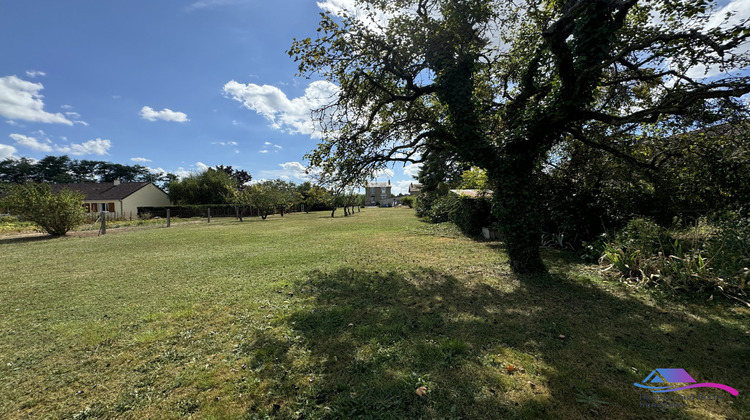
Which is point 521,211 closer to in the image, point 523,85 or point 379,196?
point 523,85

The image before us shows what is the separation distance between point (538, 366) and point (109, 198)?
50.0 m

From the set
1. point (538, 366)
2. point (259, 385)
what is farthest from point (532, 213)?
point (259, 385)

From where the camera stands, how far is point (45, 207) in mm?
13758

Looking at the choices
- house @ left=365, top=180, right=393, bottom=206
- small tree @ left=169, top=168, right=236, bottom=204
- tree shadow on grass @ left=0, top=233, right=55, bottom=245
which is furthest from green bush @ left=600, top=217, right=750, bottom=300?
house @ left=365, top=180, right=393, bottom=206

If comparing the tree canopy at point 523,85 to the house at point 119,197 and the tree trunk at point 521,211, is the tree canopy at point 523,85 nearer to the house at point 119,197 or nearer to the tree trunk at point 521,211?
the tree trunk at point 521,211

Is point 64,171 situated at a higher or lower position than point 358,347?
higher

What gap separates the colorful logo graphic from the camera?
237 cm

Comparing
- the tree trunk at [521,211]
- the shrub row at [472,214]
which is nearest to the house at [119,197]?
the shrub row at [472,214]

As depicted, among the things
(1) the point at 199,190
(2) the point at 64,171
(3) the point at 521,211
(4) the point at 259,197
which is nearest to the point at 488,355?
(3) the point at 521,211

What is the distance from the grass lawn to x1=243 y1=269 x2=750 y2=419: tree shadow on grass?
17mm

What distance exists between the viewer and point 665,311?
156 inches

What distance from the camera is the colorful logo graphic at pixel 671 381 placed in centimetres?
237

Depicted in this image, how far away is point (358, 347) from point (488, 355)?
145cm

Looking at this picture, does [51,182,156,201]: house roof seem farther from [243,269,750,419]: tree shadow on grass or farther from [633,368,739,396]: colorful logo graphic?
[633,368,739,396]: colorful logo graphic
